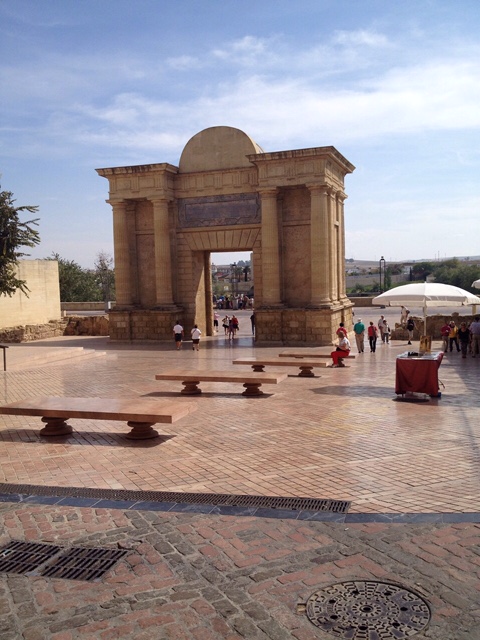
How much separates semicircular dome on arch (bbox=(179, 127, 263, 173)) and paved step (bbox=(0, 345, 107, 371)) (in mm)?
9245

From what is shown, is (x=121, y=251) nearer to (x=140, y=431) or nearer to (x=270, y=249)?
(x=270, y=249)

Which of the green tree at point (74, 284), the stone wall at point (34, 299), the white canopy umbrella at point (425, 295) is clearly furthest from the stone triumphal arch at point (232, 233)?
the green tree at point (74, 284)

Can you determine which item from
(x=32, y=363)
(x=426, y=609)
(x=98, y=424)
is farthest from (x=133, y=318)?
(x=426, y=609)

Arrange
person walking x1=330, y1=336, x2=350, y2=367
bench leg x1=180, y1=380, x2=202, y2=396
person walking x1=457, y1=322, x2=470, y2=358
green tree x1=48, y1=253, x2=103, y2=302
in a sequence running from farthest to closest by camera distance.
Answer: green tree x1=48, y1=253, x2=103, y2=302
person walking x1=457, y1=322, x2=470, y2=358
person walking x1=330, y1=336, x2=350, y2=367
bench leg x1=180, y1=380, x2=202, y2=396

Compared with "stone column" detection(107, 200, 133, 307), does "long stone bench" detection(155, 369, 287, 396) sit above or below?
below

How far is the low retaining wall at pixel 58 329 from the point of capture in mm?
28312

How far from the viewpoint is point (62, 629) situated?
3.95 metres

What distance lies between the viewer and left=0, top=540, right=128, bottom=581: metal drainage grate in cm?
471

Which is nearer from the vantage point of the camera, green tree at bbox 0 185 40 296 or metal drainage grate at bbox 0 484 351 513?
metal drainage grate at bbox 0 484 351 513

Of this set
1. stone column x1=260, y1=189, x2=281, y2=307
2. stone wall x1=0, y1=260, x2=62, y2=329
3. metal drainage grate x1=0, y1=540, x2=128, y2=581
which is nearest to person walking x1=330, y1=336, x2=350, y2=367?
stone column x1=260, y1=189, x2=281, y2=307

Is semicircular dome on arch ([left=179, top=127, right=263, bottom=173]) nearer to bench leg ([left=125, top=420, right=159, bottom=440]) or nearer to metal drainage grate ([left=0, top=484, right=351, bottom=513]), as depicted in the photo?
bench leg ([left=125, top=420, right=159, bottom=440])

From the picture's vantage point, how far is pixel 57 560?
4.93 metres

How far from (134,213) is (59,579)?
2340cm

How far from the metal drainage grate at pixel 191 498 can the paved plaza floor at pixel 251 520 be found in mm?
63
